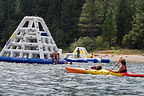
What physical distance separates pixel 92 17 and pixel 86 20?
2061 millimetres

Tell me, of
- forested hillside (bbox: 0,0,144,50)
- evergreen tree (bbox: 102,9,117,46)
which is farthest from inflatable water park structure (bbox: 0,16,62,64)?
evergreen tree (bbox: 102,9,117,46)

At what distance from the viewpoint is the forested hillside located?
284 ft

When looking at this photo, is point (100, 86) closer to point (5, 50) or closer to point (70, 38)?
point (5, 50)

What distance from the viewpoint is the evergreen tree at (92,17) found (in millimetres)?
98931

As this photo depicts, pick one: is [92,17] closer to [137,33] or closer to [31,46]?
[137,33]

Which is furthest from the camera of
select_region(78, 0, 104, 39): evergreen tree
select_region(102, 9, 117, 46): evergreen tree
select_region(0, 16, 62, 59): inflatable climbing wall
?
select_region(78, 0, 104, 39): evergreen tree

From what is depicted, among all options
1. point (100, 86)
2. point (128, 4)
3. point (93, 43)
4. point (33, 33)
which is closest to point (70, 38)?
point (93, 43)

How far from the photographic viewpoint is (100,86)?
2339 centimetres

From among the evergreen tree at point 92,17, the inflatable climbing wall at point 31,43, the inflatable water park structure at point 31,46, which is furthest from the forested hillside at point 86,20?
the inflatable water park structure at point 31,46

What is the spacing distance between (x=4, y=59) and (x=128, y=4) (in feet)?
171

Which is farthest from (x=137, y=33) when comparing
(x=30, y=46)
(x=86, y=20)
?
(x=30, y=46)

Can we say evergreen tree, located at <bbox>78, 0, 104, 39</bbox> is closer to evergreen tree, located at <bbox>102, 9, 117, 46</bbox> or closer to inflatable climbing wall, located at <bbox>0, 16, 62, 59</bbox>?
evergreen tree, located at <bbox>102, 9, 117, 46</bbox>

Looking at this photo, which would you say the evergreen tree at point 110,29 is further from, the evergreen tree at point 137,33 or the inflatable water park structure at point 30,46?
the inflatable water park structure at point 30,46

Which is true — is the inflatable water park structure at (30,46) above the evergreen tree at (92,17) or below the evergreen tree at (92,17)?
below
